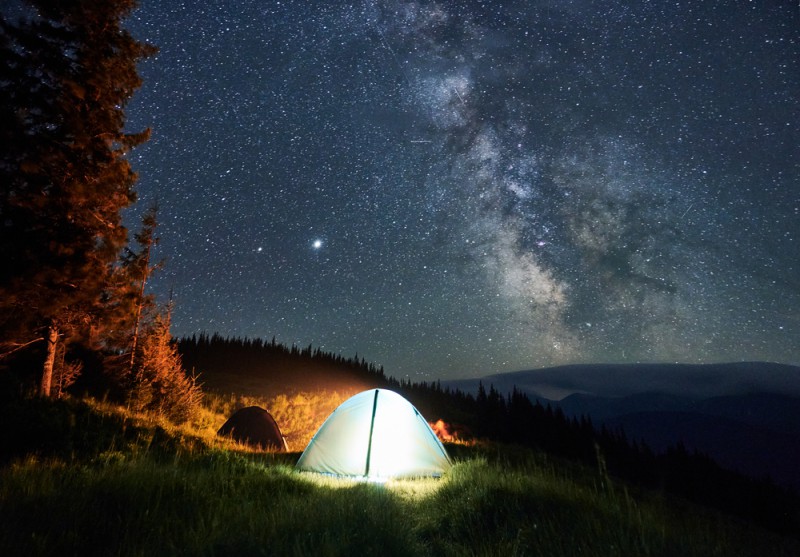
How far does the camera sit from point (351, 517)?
156 inches

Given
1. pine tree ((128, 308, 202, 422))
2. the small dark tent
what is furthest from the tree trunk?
the small dark tent

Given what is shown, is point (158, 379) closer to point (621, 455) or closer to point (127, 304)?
point (127, 304)

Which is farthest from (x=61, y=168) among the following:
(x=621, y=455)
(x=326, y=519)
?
(x=621, y=455)

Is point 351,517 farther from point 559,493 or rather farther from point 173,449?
point 173,449

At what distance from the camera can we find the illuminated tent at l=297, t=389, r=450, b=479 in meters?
10.1

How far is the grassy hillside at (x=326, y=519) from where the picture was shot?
309cm

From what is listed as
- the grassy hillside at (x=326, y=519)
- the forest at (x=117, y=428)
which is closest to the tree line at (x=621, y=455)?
the forest at (x=117, y=428)

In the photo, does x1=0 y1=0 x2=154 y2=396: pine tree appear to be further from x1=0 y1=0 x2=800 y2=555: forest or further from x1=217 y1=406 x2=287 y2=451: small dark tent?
x1=217 y1=406 x2=287 y2=451: small dark tent

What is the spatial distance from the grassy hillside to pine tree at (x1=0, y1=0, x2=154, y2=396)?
243 inches

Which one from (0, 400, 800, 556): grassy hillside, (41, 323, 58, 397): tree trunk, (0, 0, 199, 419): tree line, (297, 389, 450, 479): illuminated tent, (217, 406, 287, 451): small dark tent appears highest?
(0, 0, 199, 419): tree line

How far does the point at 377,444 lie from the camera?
10.2 m

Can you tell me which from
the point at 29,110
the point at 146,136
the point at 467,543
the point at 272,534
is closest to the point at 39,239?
the point at 29,110

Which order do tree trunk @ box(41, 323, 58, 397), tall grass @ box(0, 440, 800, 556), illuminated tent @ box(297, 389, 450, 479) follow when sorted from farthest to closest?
tree trunk @ box(41, 323, 58, 397) < illuminated tent @ box(297, 389, 450, 479) < tall grass @ box(0, 440, 800, 556)

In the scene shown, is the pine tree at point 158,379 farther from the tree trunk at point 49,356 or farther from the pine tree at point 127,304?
the tree trunk at point 49,356
